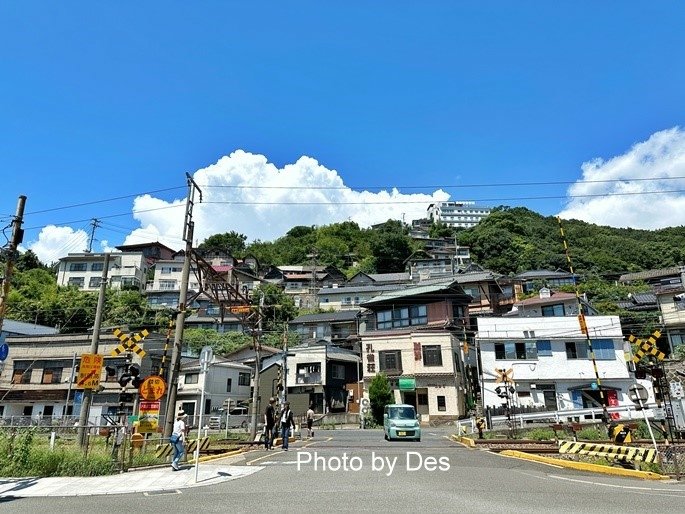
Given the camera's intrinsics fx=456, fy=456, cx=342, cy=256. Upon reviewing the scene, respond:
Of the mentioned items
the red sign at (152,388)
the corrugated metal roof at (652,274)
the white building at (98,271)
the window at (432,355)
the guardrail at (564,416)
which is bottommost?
the guardrail at (564,416)

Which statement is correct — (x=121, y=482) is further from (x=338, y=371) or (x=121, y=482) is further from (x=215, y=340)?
(x=215, y=340)

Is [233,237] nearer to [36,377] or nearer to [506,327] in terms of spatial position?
[36,377]

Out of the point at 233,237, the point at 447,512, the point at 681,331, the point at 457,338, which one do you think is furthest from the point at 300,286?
the point at 447,512

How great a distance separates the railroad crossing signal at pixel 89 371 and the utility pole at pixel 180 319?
2689mm

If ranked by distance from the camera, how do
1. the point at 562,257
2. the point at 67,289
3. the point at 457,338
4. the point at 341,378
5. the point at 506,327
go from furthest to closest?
the point at 562,257 → the point at 67,289 → the point at 341,378 → the point at 457,338 → the point at 506,327

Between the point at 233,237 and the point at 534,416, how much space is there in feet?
287

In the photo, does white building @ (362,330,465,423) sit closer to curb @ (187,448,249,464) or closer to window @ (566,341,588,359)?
window @ (566,341,588,359)

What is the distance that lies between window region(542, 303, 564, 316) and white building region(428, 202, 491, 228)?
98103mm

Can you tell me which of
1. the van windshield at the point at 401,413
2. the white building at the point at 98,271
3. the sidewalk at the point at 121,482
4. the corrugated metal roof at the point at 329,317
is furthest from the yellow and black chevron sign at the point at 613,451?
the white building at the point at 98,271

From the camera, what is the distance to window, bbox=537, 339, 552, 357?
38.2 m

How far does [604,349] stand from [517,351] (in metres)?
6.88

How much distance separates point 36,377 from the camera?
1591 inches

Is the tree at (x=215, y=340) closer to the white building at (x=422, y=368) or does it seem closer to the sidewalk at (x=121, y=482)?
the white building at (x=422, y=368)

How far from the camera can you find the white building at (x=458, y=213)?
5945 inches
